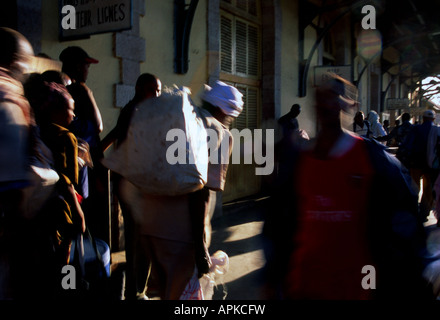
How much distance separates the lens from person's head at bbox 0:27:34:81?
71.3 inches

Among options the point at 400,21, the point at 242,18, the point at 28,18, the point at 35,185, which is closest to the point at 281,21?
the point at 242,18

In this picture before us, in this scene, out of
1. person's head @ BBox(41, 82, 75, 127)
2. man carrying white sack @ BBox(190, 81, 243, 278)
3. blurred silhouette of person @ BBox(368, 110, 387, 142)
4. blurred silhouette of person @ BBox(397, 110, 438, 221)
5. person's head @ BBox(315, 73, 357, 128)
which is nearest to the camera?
person's head @ BBox(315, 73, 357, 128)

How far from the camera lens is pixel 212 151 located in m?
2.12

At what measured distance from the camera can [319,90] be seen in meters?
1.82

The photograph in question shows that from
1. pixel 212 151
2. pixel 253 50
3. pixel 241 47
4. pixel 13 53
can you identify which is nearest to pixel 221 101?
pixel 212 151

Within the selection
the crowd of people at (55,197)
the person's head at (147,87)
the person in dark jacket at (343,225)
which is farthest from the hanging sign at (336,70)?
the person in dark jacket at (343,225)

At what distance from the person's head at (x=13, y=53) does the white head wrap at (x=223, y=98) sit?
95 centimetres

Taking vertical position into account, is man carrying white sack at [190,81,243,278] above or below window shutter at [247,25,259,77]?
below

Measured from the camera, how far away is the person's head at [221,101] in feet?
7.28

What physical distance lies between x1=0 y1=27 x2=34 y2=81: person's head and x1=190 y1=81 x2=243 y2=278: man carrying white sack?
90 centimetres

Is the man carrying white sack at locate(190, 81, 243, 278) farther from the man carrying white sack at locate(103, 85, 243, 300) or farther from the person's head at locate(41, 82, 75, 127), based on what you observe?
the person's head at locate(41, 82, 75, 127)

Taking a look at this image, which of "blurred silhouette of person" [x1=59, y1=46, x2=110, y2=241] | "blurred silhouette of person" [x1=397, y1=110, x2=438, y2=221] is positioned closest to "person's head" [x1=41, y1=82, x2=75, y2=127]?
"blurred silhouette of person" [x1=59, y1=46, x2=110, y2=241]

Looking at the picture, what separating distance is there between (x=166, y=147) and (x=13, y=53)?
2.78 feet

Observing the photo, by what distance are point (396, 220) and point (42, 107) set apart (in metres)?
1.73
